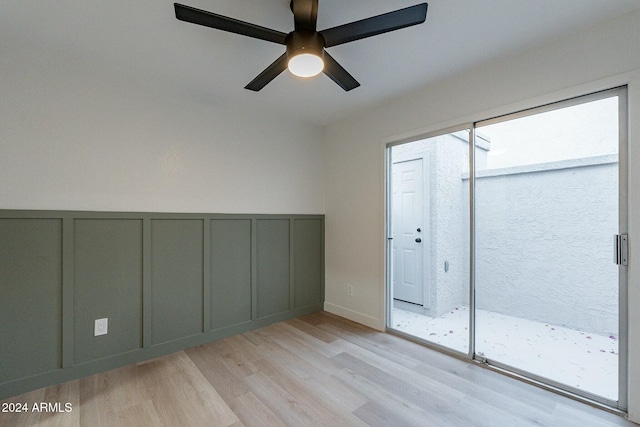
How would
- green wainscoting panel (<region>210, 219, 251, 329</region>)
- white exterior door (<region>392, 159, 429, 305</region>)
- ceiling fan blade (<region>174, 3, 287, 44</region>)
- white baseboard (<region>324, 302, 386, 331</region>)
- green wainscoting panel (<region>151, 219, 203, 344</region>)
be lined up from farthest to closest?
1. white exterior door (<region>392, 159, 429, 305</region>)
2. white baseboard (<region>324, 302, 386, 331</region>)
3. green wainscoting panel (<region>210, 219, 251, 329</region>)
4. green wainscoting panel (<region>151, 219, 203, 344</region>)
5. ceiling fan blade (<region>174, 3, 287, 44</region>)

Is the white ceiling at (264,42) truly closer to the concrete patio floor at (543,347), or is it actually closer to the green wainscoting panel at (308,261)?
the green wainscoting panel at (308,261)

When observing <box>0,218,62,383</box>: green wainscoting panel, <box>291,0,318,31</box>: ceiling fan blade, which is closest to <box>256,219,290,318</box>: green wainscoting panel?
<box>0,218,62,383</box>: green wainscoting panel

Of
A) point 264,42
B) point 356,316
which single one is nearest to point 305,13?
point 264,42

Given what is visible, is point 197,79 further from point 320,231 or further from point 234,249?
point 320,231

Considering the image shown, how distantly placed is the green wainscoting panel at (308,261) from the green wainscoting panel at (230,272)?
0.64 metres

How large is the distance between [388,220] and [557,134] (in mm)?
1563

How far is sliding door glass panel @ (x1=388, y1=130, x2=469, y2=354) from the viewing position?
2633mm

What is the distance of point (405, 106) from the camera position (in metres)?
2.89

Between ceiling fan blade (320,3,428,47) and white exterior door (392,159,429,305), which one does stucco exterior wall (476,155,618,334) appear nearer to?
white exterior door (392,159,429,305)

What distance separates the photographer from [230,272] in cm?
298

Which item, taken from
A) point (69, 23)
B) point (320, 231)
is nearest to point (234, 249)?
point (320, 231)

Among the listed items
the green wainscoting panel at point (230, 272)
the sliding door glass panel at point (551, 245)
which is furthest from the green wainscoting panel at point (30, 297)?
the sliding door glass panel at point (551, 245)

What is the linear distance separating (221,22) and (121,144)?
→ 1.58 m

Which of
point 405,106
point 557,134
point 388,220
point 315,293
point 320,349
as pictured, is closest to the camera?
point 557,134
